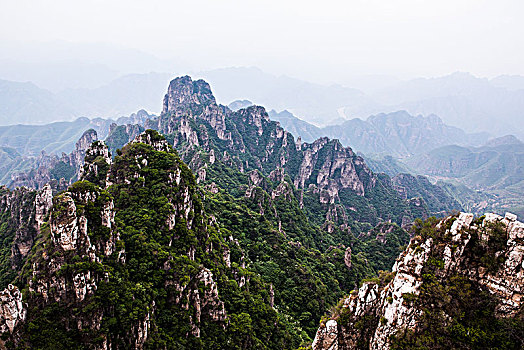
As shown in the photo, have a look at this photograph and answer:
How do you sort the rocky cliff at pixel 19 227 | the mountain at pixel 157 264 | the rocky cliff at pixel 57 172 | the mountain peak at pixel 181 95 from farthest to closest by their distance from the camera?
the mountain peak at pixel 181 95 < the rocky cliff at pixel 57 172 < the rocky cliff at pixel 19 227 < the mountain at pixel 157 264

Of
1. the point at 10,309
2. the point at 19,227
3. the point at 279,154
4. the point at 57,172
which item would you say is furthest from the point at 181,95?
the point at 10,309

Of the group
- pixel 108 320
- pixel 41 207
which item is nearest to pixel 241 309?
pixel 108 320

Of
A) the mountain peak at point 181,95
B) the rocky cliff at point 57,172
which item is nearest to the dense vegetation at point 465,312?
the rocky cliff at point 57,172

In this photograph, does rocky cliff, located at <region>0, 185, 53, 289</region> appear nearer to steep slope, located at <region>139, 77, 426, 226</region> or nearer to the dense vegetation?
the dense vegetation

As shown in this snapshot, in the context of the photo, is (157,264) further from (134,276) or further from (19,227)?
(19,227)

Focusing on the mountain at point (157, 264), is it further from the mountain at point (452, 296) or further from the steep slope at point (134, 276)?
the mountain at point (452, 296)

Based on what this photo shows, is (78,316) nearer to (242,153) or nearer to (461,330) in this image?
(461,330)

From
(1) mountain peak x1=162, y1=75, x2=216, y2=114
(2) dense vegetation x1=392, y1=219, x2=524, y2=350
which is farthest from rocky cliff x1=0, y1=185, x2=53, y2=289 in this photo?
(1) mountain peak x1=162, y1=75, x2=216, y2=114

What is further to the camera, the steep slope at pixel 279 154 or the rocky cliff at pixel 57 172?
the steep slope at pixel 279 154

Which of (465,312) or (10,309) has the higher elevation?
(465,312)
